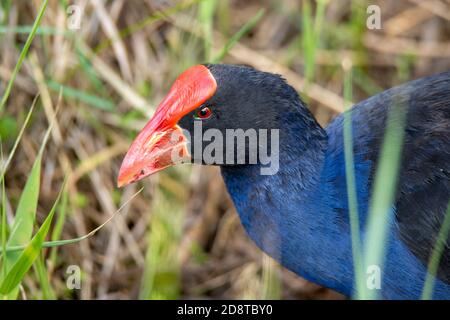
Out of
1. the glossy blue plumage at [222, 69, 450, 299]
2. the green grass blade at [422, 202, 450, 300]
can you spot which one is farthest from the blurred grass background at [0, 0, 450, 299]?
the green grass blade at [422, 202, 450, 300]

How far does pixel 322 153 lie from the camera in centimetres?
279

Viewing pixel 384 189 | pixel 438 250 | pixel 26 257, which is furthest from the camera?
pixel 438 250

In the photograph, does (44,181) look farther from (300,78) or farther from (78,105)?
(300,78)

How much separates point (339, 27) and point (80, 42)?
4.81 feet

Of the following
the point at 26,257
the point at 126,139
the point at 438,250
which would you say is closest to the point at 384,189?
the point at 438,250

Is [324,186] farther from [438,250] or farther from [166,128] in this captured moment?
[166,128]

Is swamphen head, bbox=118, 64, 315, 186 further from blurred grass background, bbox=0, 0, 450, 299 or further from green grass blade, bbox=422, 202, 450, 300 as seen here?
blurred grass background, bbox=0, 0, 450, 299

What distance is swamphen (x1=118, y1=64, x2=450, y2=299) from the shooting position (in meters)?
2.64

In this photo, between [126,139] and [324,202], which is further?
[126,139]

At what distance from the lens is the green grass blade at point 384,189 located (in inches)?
77.5

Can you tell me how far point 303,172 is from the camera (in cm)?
272

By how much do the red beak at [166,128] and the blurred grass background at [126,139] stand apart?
73 centimetres

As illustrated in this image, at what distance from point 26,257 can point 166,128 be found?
658 mm
